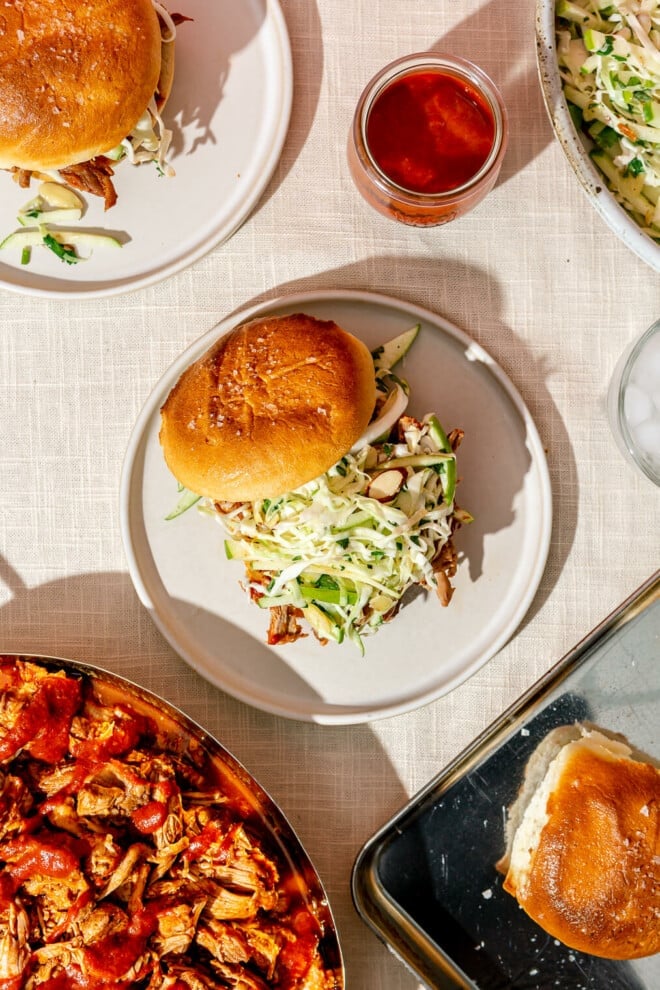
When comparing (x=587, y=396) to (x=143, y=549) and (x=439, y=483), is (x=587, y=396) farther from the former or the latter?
(x=143, y=549)

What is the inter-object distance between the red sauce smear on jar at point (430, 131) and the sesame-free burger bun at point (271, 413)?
0.42 meters

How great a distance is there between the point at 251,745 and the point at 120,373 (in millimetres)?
855

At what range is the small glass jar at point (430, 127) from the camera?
174 cm

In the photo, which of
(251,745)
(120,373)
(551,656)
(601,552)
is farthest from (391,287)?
(251,745)

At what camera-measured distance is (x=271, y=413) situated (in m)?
1.53

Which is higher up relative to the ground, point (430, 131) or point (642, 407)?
point (430, 131)

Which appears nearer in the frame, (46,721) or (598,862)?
(46,721)

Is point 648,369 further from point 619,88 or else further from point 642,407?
point 619,88

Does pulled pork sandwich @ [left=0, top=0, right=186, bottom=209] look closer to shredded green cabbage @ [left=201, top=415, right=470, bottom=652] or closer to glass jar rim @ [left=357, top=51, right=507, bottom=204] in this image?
glass jar rim @ [left=357, top=51, right=507, bottom=204]

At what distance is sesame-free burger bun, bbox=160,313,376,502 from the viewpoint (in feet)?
5.00

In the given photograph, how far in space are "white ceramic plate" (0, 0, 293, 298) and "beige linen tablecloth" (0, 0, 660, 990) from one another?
0.05 metres

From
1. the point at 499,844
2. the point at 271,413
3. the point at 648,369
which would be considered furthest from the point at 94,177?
the point at 499,844

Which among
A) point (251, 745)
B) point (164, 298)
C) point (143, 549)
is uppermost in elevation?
point (164, 298)

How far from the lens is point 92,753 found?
1624mm
